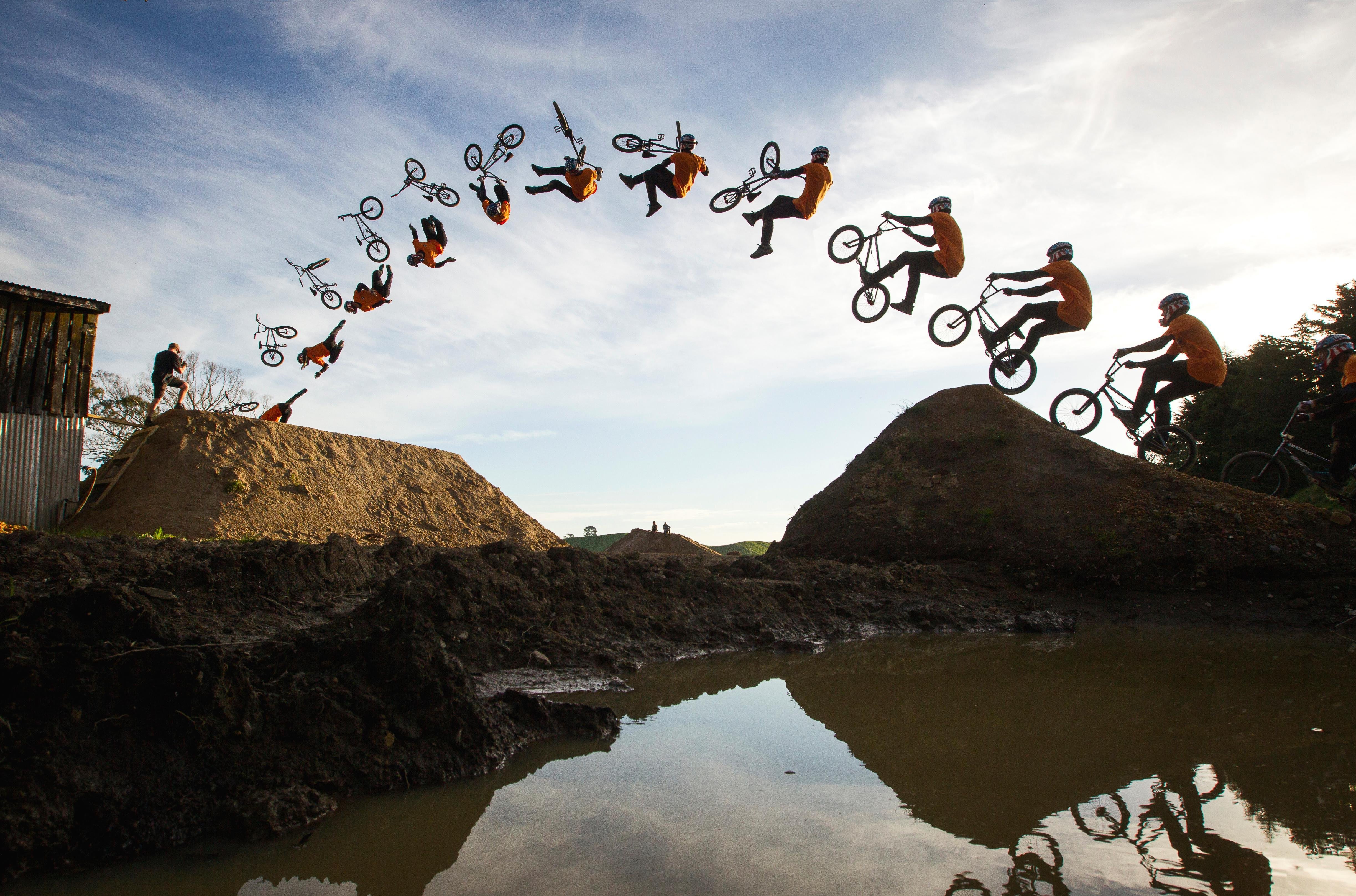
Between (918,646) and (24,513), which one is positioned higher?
(24,513)

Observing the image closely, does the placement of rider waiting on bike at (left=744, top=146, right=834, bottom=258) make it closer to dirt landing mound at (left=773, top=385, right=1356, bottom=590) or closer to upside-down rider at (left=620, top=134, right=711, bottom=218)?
upside-down rider at (left=620, top=134, right=711, bottom=218)

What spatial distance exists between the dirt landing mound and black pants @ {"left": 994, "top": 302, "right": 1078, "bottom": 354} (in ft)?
12.1

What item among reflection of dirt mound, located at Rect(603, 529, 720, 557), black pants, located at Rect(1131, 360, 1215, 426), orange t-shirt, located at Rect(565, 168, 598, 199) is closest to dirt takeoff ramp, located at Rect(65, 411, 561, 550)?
reflection of dirt mound, located at Rect(603, 529, 720, 557)

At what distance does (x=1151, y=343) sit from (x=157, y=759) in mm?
12474

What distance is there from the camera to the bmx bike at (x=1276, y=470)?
1162cm

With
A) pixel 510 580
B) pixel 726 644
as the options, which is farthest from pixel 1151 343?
pixel 510 580

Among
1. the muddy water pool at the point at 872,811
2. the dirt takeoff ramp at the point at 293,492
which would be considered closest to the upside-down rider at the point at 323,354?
the dirt takeoff ramp at the point at 293,492

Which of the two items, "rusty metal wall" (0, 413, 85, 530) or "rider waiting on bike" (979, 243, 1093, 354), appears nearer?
"rider waiting on bike" (979, 243, 1093, 354)

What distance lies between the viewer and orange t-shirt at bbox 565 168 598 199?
11.4 m

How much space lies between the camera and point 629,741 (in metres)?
4.74

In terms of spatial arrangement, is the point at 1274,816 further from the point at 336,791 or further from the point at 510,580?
the point at 510,580

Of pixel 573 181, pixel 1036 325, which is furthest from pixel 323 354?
pixel 1036 325

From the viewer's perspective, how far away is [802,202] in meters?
10.9

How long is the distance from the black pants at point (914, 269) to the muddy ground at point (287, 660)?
4.87 meters
